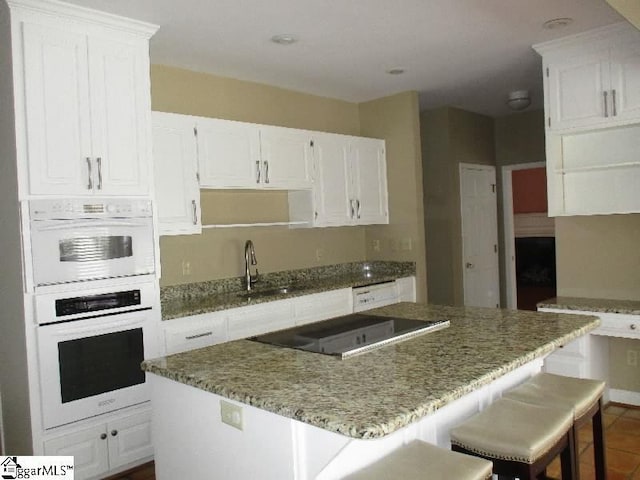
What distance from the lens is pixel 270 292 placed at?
4.35m

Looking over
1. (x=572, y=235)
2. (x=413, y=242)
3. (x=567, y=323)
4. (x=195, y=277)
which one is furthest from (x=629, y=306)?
(x=195, y=277)

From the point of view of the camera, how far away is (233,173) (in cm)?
402

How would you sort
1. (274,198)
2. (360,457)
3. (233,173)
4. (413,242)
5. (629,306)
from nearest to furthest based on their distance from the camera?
(360,457) < (629,306) < (233,173) < (274,198) < (413,242)

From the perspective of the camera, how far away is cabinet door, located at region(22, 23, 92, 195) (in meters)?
2.76

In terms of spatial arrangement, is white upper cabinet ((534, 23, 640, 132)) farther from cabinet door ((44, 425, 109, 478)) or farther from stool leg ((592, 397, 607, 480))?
cabinet door ((44, 425, 109, 478))

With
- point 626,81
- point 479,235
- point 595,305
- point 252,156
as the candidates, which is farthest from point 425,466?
point 479,235

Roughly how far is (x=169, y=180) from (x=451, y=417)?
2433 millimetres

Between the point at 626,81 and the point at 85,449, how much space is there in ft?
13.3

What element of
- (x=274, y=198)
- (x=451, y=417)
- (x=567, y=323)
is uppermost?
(x=274, y=198)

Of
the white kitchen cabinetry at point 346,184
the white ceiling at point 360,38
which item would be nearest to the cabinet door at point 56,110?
the white ceiling at point 360,38

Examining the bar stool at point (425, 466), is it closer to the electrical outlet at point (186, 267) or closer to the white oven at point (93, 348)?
the white oven at point (93, 348)

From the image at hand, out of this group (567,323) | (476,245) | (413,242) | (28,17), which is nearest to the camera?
(567,323)

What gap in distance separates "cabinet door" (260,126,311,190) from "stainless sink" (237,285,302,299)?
848mm

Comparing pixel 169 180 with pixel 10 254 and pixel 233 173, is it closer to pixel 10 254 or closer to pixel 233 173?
pixel 233 173
